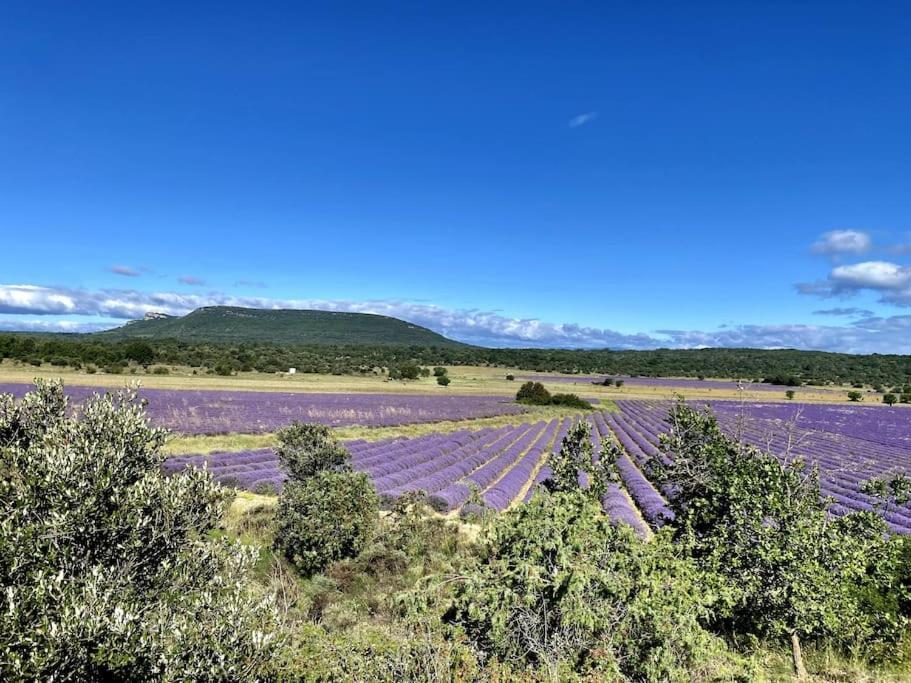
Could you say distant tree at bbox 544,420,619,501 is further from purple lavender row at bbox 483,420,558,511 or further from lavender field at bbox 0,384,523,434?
lavender field at bbox 0,384,523,434

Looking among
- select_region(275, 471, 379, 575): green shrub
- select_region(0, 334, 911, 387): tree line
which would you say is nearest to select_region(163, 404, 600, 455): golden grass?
select_region(275, 471, 379, 575): green shrub

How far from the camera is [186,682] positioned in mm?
3965

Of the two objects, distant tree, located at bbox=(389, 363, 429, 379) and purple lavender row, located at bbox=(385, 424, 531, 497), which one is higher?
distant tree, located at bbox=(389, 363, 429, 379)

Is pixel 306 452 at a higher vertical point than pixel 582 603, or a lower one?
lower

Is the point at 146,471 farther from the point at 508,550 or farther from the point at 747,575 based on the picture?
the point at 747,575

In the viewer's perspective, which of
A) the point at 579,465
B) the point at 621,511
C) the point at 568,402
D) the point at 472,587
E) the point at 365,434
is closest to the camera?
the point at 472,587

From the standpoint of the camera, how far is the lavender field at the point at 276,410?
30234mm

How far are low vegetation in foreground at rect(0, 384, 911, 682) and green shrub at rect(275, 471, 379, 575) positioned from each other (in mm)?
2885

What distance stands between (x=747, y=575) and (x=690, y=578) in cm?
124

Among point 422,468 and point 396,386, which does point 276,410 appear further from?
point 396,386

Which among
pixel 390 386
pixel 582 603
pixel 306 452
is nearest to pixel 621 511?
pixel 306 452

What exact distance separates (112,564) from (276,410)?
34856 millimetres

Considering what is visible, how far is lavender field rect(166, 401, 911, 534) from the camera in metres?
15.5

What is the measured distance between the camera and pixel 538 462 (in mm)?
26234
